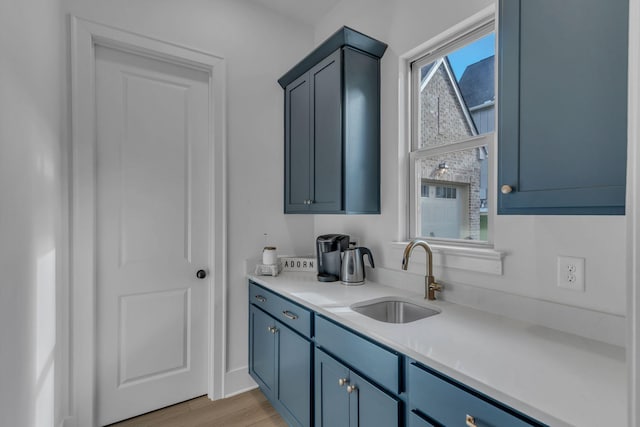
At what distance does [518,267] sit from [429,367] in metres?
0.66

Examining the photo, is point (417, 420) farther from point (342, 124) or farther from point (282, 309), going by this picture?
point (342, 124)

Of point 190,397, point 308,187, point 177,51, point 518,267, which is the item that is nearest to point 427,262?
point 518,267

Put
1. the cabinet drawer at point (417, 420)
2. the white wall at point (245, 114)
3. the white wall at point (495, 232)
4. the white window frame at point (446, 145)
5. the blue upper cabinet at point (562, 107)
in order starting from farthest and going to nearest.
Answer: the white wall at point (245, 114), the white window frame at point (446, 145), the white wall at point (495, 232), the cabinet drawer at point (417, 420), the blue upper cabinet at point (562, 107)

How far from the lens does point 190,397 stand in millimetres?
2236

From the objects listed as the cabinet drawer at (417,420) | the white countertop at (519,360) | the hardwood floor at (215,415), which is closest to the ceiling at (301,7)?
the white countertop at (519,360)

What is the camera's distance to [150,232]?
2117 millimetres

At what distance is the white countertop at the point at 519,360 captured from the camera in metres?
0.75

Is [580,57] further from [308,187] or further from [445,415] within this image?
[308,187]

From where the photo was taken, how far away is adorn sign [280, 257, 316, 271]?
237cm

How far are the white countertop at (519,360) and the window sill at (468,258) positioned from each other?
0.20 meters

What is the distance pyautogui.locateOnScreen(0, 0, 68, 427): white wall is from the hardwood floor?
0.51m

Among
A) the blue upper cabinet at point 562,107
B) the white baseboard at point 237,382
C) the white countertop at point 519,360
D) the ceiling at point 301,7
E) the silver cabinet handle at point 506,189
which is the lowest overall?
the white baseboard at point 237,382

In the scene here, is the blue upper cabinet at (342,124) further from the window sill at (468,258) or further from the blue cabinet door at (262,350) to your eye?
the blue cabinet door at (262,350)

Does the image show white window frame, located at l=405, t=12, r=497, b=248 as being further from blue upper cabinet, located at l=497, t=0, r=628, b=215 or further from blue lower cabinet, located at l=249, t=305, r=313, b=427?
blue lower cabinet, located at l=249, t=305, r=313, b=427
